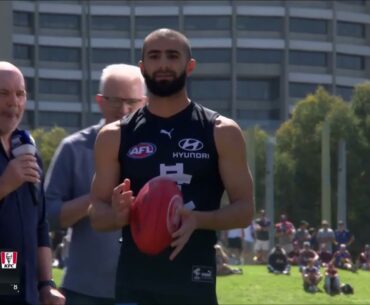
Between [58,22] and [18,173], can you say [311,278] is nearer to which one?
[18,173]

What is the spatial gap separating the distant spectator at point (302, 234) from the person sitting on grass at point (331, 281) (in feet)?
17.8

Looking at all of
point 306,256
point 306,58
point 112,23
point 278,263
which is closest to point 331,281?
point 306,256

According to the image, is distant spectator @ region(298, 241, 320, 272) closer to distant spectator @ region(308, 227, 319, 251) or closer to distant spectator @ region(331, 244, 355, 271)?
distant spectator @ region(308, 227, 319, 251)

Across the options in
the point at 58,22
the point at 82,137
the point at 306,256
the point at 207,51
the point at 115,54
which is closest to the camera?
the point at 82,137

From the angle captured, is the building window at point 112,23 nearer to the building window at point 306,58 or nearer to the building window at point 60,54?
the building window at point 60,54

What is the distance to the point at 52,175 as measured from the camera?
22.3ft

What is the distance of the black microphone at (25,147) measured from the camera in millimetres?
5413

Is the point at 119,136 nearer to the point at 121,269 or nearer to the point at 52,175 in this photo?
the point at 121,269

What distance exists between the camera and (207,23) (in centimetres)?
7462

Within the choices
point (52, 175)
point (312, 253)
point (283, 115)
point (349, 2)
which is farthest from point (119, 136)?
point (283, 115)

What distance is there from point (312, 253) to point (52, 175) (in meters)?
17.3

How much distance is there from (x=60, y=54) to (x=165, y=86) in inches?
2420

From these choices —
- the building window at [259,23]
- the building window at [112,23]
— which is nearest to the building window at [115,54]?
the building window at [112,23]

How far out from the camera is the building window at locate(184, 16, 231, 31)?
72.7 m
